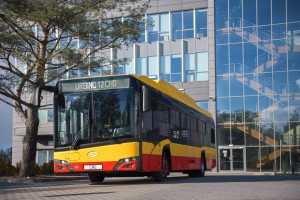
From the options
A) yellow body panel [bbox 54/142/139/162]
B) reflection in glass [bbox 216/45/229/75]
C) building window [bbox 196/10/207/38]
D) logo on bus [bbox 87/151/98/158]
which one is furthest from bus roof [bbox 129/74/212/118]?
building window [bbox 196/10/207/38]

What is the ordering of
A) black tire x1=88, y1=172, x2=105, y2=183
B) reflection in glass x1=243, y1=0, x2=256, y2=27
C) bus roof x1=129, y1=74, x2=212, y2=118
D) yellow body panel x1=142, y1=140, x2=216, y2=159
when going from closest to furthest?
yellow body panel x1=142, y1=140, x2=216, y2=159 → bus roof x1=129, y1=74, x2=212, y2=118 → black tire x1=88, y1=172, x2=105, y2=183 → reflection in glass x1=243, y1=0, x2=256, y2=27

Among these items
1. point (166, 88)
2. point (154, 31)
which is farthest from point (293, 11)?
point (166, 88)

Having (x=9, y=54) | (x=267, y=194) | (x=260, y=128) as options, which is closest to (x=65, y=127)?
(x=267, y=194)

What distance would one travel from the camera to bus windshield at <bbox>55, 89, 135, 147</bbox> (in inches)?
634

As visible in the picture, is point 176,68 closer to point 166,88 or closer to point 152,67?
point 152,67

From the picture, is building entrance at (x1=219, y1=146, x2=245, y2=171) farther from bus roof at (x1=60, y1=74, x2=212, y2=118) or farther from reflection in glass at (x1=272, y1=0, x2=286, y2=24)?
bus roof at (x1=60, y1=74, x2=212, y2=118)

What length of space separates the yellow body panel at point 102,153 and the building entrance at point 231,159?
99.6 ft

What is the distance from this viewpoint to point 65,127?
16.6 metres

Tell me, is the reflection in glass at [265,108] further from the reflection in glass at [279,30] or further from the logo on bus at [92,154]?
the logo on bus at [92,154]

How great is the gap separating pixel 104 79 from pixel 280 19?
102 ft

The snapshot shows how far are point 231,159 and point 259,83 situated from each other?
22.4 ft

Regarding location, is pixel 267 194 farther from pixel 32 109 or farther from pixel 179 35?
pixel 179 35

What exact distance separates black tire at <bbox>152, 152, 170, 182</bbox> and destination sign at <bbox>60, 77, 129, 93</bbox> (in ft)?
10.6

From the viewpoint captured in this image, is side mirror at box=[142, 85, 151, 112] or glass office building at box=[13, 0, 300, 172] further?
glass office building at box=[13, 0, 300, 172]
